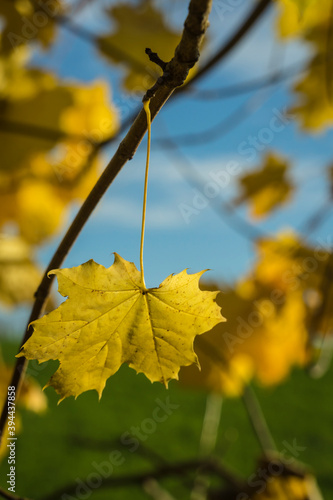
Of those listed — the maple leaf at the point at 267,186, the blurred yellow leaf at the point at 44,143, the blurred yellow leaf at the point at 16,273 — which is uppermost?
the blurred yellow leaf at the point at 44,143

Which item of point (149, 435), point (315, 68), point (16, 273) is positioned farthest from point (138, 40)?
point (149, 435)

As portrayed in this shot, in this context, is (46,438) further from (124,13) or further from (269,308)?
(124,13)

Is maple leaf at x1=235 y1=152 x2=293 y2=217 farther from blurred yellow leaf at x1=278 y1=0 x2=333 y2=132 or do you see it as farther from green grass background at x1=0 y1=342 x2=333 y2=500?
green grass background at x1=0 y1=342 x2=333 y2=500

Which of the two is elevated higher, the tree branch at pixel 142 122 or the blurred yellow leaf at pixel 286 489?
the tree branch at pixel 142 122

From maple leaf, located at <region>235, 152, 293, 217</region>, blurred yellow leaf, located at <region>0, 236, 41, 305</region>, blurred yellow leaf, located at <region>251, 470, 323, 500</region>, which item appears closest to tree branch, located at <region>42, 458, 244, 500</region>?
blurred yellow leaf, located at <region>251, 470, 323, 500</region>

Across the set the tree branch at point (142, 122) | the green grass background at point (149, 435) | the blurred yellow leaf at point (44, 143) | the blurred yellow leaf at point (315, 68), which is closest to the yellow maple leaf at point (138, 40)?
the blurred yellow leaf at point (44, 143)

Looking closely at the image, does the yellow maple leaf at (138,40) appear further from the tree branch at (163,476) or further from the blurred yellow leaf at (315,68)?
the tree branch at (163,476)

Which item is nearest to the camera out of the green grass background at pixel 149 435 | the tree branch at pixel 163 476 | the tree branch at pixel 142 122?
the tree branch at pixel 142 122
